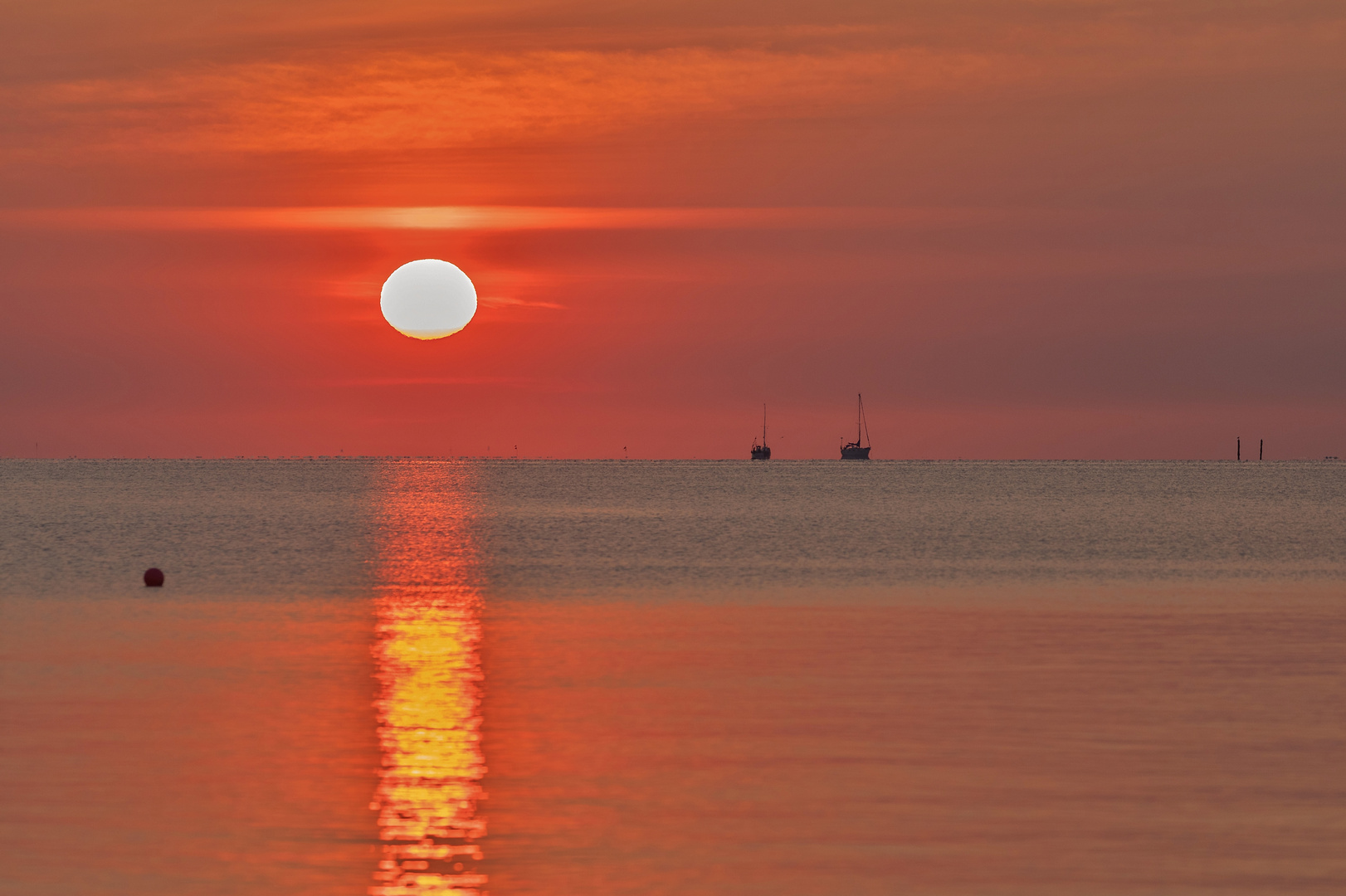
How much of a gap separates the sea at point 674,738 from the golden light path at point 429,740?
0.30 ft

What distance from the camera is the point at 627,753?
79.5ft

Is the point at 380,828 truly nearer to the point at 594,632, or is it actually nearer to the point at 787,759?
the point at 787,759

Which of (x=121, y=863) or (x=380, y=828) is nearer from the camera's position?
(x=121, y=863)

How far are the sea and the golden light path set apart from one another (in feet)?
0.30

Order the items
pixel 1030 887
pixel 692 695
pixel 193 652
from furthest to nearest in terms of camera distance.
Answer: pixel 193 652, pixel 692 695, pixel 1030 887

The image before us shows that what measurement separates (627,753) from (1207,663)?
54.6 ft

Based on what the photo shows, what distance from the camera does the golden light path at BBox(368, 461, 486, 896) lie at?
17.5 m

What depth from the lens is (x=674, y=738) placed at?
83.8ft

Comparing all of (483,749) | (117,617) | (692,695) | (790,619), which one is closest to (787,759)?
(483,749)

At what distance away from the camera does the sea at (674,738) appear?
17.6 m

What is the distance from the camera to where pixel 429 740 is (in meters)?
25.3

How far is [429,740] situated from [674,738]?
409 cm

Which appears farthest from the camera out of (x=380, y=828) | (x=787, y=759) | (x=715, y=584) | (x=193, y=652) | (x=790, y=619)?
(x=715, y=584)

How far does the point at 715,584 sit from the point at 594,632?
58.0ft
